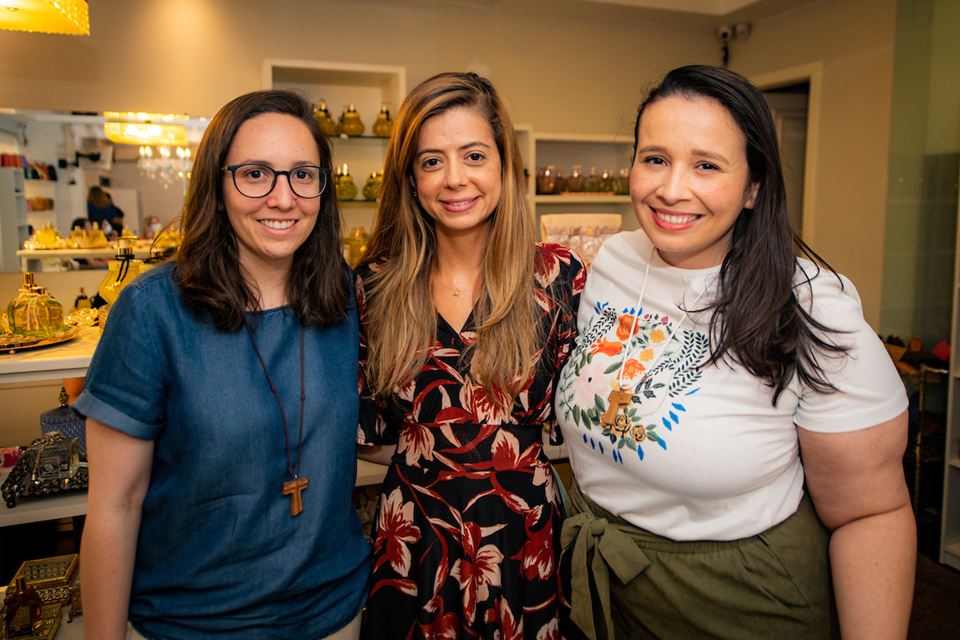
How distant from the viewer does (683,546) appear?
126cm

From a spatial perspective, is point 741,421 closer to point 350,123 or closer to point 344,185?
point 344,185

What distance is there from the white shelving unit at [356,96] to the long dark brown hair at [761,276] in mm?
3217

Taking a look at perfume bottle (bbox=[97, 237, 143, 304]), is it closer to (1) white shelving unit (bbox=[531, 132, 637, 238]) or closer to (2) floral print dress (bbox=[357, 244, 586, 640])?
(2) floral print dress (bbox=[357, 244, 586, 640])

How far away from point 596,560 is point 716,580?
0.75 feet

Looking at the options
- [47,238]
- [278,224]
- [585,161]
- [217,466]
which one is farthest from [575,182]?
[217,466]

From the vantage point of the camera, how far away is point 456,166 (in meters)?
1.51

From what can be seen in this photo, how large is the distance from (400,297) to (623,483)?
63cm

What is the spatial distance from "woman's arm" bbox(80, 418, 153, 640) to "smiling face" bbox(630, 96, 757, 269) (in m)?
1.00

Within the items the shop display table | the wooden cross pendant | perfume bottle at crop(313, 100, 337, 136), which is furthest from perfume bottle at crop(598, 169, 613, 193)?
the wooden cross pendant

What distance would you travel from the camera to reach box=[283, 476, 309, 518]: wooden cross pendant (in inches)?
50.2

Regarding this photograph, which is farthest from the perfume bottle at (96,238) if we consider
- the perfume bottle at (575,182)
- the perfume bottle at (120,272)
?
the perfume bottle at (575,182)

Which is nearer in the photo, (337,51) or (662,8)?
(337,51)

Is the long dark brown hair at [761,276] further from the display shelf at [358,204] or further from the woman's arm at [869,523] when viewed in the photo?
the display shelf at [358,204]

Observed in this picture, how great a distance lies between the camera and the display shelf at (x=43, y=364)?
1.87 m
